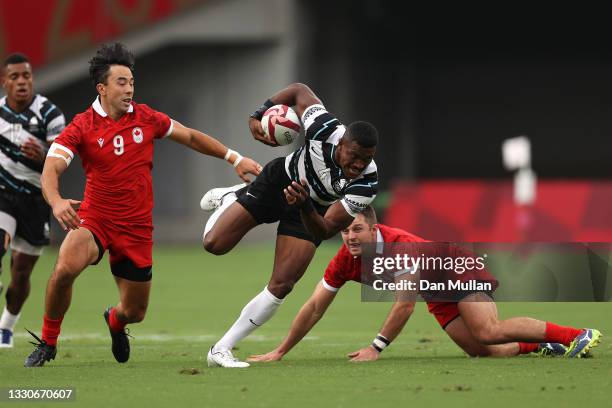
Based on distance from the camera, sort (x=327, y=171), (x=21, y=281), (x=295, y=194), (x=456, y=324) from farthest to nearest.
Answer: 1. (x=21, y=281)
2. (x=456, y=324)
3. (x=327, y=171)
4. (x=295, y=194)

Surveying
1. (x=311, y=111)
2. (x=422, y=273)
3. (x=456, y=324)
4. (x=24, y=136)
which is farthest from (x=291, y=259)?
(x=24, y=136)

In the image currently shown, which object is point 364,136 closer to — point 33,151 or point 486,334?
point 486,334

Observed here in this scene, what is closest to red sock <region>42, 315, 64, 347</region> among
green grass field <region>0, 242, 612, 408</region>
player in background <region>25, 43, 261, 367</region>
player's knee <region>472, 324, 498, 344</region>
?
player in background <region>25, 43, 261, 367</region>

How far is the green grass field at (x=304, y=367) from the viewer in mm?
7781

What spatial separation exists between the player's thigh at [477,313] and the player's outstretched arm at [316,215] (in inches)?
45.7

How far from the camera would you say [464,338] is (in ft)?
32.7

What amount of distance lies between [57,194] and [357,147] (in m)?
2.16

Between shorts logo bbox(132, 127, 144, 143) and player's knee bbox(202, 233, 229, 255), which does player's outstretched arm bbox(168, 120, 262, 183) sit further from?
player's knee bbox(202, 233, 229, 255)

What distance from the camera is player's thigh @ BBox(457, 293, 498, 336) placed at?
9.60 m

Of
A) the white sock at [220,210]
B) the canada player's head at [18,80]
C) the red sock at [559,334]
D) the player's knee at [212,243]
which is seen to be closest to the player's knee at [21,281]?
the canada player's head at [18,80]

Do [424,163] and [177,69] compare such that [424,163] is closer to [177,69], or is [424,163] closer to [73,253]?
[177,69]

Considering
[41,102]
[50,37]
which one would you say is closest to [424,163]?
[50,37]

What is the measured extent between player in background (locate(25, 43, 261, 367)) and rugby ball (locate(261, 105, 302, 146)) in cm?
39

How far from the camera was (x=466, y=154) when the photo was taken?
130ft
